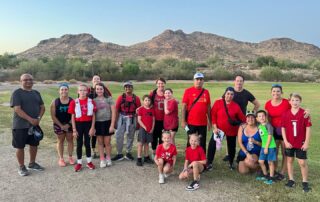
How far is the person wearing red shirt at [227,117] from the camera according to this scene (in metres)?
7.34

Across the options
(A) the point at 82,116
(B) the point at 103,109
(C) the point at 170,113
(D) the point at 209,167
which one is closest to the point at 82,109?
(A) the point at 82,116

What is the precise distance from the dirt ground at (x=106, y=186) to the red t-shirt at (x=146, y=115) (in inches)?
36.4

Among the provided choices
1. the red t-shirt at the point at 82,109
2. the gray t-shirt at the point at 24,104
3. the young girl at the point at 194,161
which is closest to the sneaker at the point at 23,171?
the gray t-shirt at the point at 24,104

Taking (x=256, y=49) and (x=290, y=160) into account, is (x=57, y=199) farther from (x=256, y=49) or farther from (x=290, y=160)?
(x=256, y=49)

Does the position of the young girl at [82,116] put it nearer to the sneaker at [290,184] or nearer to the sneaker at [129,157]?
the sneaker at [129,157]

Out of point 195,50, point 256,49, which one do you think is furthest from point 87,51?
point 256,49

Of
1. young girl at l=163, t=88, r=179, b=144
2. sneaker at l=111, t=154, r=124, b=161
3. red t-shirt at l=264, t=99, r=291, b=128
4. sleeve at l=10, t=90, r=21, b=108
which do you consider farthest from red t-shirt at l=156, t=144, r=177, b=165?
sleeve at l=10, t=90, r=21, b=108

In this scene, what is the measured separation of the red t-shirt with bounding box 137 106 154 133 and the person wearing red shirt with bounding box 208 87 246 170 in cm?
Answer: 133

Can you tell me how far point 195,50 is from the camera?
150 m

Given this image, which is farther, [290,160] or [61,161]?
[61,161]

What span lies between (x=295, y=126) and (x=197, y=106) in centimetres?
Result: 200

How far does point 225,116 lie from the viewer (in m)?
7.37

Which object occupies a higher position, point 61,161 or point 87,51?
point 87,51

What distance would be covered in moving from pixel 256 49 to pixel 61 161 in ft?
576
